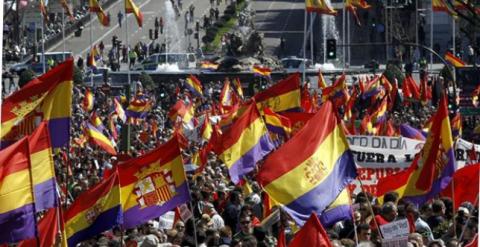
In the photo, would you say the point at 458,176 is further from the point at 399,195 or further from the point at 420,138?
the point at 420,138

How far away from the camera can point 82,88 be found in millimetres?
62312

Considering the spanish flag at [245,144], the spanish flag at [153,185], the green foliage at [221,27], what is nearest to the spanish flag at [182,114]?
the spanish flag at [245,144]

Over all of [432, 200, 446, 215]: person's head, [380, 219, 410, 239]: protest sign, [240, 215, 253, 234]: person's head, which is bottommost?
[240, 215, 253, 234]: person's head

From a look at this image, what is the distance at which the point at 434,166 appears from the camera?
19.0 metres

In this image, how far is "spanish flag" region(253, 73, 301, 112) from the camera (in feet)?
94.8

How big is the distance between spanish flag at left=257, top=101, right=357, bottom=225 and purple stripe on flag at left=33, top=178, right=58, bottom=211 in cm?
164

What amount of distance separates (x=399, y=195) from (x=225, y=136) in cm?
447

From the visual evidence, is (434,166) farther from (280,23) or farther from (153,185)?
(280,23)

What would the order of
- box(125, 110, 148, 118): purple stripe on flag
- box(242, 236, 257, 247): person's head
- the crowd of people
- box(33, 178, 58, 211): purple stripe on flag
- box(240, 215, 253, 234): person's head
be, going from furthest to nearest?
1. box(125, 110, 148, 118): purple stripe on flag
2. box(240, 215, 253, 234): person's head
3. the crowd of people
4. box(33, 178, 58, 211): purple stripe on flag
5. box(242, 236, 257, 247): person's head

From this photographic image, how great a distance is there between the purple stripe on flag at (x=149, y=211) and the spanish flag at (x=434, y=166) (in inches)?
89.3

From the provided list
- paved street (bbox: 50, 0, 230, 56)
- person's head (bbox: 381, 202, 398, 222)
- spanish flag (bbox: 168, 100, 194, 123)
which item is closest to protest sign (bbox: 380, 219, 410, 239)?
person's head (bbox: 381, 202, 398, 222)

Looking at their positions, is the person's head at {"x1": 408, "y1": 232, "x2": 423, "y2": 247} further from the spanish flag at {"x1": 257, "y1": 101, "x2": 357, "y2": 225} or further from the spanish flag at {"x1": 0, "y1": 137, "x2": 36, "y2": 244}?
the spanish flag at {"x1": 0, "y1": 137, "x2": 36, "y2": 244}

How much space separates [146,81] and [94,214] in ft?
158

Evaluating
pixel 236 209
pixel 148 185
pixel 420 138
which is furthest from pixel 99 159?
pixel 148 185
